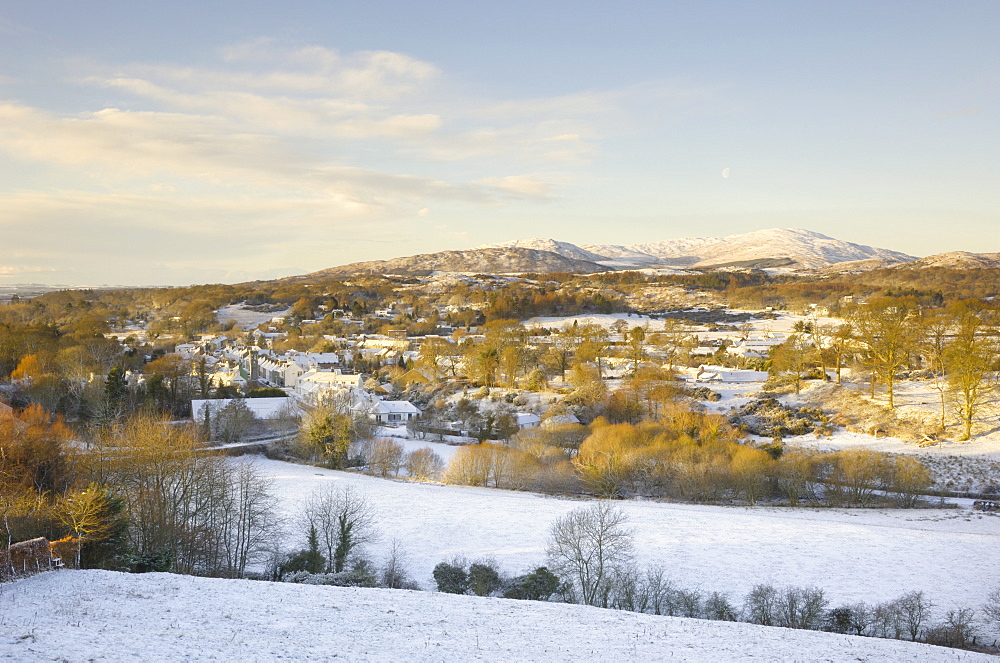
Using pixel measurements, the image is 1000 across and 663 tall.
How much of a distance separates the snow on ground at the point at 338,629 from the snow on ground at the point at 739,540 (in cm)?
599

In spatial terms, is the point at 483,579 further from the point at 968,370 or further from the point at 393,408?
the point at 968,370

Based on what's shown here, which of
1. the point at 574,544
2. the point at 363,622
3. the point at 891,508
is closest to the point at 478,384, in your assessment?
the point at 891,508

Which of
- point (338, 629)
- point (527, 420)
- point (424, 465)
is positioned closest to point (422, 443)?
point (424, 465)

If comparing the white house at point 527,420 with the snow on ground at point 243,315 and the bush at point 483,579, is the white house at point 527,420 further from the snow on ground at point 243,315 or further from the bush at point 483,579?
the snow on ground at point 243,315

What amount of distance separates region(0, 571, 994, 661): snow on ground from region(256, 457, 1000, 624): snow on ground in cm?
599

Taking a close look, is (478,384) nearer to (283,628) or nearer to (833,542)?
A: (833,542)

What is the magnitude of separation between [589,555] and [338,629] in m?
9.48

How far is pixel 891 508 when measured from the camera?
3014 cm

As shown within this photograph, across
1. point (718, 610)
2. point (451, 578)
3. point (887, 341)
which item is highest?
point (887, 341)

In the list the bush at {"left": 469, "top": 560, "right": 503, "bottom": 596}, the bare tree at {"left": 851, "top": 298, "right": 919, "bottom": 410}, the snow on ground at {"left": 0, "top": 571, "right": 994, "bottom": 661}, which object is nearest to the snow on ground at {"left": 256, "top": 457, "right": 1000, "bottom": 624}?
the bush at {"left": 469, "top": 560, "right": 503, "bottom": 596}

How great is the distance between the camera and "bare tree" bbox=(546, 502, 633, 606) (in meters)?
19.1

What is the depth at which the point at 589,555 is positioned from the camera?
20.1 m

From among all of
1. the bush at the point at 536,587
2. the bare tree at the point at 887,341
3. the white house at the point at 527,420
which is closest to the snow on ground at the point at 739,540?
the bush at the point at 536,587

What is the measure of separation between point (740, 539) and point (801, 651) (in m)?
12.1
